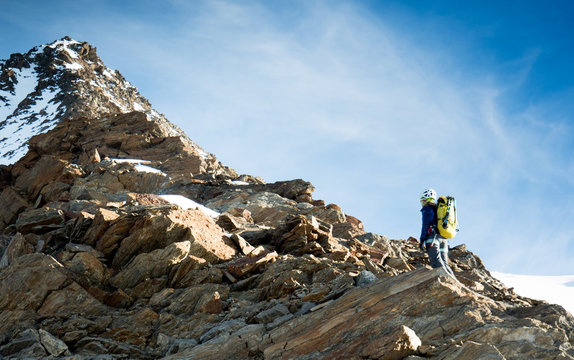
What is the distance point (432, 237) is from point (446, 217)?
0.86 meters

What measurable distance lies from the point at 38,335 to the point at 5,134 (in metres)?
136

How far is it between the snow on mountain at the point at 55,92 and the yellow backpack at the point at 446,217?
88358 mm

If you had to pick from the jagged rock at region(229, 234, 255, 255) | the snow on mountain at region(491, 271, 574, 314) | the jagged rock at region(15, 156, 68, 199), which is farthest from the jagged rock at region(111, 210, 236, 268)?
the jagged rock at region(15, 156, 68, 199)

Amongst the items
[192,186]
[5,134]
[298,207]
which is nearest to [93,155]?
[192,186]

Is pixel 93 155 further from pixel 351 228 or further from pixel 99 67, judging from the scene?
pixel 99 67

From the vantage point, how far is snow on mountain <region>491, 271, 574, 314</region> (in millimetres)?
29000

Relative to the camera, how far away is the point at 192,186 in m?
47.5

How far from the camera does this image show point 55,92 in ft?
439

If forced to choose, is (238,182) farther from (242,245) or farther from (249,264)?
(249,264)

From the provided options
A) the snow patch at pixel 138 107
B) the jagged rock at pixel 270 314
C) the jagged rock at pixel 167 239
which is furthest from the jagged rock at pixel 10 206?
the snow patch at pixel 138 107

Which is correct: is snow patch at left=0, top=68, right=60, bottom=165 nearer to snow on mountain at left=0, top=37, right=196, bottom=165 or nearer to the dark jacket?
snow on mountain at left=0, top=37, right=196, bottom=165

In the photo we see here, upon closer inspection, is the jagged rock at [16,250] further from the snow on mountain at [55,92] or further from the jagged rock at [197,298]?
the snow on mountain at [55,92]

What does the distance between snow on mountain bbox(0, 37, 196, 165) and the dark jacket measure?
288 feet

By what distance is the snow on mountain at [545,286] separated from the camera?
29.0m
